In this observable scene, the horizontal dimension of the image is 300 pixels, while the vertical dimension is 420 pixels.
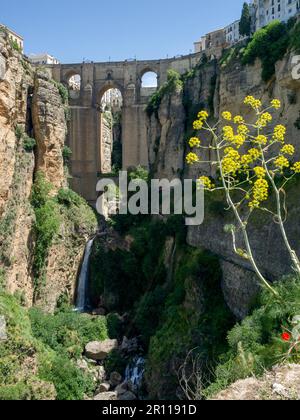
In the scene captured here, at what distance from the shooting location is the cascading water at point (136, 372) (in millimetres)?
17609

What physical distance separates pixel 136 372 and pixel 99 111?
25.6m

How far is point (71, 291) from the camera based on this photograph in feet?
87.2

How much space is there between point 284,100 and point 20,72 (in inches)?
568

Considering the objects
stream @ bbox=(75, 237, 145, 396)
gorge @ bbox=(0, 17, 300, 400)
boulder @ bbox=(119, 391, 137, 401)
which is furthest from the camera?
stream @ bbox=(75, 237, 145, 396)

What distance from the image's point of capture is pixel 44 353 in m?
17.8

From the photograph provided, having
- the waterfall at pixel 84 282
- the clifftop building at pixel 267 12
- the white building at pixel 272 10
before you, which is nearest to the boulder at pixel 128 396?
the waterfall at pixel 84 282

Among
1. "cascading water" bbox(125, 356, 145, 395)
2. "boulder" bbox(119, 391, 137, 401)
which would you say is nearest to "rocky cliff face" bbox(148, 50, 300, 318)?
"cascading water" bbox(125, 356, 145, 395)

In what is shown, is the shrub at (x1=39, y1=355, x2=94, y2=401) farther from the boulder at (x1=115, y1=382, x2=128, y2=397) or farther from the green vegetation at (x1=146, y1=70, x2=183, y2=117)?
the green vegetation at (x1=146, y1=70, x2=183, y2=117)

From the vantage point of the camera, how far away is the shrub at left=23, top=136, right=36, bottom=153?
25.2 meters

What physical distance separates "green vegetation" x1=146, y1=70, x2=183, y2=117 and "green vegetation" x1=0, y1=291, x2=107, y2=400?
14.6 m

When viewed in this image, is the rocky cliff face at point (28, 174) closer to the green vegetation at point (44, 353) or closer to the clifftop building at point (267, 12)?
the green vegetation at point (44, 353)

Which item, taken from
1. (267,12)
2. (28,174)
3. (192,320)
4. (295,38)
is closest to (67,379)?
(192,320)
